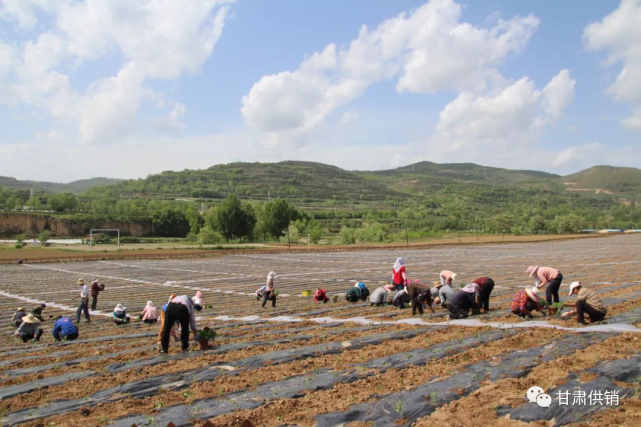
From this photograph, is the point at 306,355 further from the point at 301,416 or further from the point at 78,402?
the point at 78,402

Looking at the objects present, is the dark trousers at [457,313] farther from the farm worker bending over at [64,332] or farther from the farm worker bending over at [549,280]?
the farm worker bending over at [64,332]

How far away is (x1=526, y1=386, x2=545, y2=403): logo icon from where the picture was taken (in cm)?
637

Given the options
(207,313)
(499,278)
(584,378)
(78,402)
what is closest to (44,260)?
(207,313)

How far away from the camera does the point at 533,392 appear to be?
650 centimetres

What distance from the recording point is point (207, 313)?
17.0 m

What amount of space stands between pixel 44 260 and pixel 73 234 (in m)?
65.1

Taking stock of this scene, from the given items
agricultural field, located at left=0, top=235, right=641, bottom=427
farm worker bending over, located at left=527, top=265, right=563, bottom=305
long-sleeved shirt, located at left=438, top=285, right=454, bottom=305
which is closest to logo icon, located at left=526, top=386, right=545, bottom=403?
agricultural field, located at left=0, top=235, right=641, bottom=427

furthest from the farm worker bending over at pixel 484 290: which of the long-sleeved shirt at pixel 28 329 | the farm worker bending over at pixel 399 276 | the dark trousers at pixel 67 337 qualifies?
the long-sleeved shirt at pixel 28 329

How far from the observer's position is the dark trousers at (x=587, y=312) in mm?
10484

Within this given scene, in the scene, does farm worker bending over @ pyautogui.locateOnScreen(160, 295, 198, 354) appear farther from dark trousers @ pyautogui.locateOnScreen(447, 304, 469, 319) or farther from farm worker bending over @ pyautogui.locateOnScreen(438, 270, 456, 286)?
farm worker bending over @ pyautogui.locateOnScreen(438, 270, 456, 286)

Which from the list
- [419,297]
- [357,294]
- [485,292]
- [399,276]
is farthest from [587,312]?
[357,294]

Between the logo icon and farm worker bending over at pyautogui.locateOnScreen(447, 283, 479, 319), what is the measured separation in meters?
5.91

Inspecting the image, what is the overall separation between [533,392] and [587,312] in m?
5.05

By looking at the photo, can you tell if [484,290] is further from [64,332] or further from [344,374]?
[64,332]
